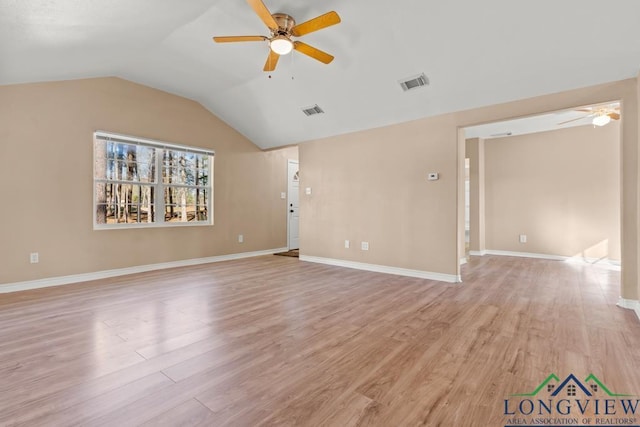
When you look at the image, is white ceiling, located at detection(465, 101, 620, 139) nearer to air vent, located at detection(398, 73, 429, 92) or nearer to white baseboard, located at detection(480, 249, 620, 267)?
air vent, located at detection(398, 73, 429, 92)

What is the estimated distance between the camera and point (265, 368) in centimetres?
187

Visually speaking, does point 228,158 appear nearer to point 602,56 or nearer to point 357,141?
point 357,141

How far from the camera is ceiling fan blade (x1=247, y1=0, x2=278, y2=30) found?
234 centimetres

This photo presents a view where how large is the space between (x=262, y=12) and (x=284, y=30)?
0.32 m

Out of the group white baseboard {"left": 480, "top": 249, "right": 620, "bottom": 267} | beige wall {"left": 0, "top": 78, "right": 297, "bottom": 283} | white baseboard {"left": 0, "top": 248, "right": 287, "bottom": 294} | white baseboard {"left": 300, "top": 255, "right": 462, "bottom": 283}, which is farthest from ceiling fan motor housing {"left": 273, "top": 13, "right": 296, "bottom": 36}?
white baseboard {"left": 480, "top": 249, "right": 620, "bottom": 267}

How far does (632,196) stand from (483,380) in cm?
286

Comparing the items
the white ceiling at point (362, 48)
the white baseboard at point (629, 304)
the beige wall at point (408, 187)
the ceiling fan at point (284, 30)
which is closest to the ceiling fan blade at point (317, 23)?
the ceiling fan at point (284, 30)

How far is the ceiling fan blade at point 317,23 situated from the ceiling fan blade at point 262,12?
0.20 m

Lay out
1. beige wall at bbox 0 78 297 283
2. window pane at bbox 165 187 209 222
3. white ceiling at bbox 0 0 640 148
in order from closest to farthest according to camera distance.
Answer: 1. white ceiling at bbox 0 0 640 148
2. beige wall at bbox 0 78 297 283
3. window pane at bbox 165 187 209 222

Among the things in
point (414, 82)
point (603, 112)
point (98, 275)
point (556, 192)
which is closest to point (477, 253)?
point (556, 192)

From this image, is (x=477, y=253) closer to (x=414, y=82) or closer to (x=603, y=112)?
(x=603, y=112)

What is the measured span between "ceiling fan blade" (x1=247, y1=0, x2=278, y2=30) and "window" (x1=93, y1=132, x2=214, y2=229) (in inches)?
131

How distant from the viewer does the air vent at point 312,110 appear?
15.9ft

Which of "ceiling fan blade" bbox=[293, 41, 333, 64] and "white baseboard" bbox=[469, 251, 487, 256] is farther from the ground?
"ceiling fan blade" bbox=[293, 41, 333, 64]
